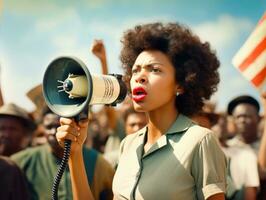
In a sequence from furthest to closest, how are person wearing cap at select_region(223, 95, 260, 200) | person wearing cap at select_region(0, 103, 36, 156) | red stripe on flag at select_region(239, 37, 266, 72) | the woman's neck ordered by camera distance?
person wearing cap at select_region(0, 103, 36, 156) → red stripe on flag at select_region(239, 37, 266, 72) → person wearing cap at select_region(223, 95, 260, 200) → the woman's neck

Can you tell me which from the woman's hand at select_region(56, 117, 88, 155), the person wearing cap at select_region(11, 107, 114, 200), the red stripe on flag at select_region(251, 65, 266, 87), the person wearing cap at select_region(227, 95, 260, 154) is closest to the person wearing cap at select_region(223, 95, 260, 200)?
the person wearing cap at select_region(227, 95, 260, 154)

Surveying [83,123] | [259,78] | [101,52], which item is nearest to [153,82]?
[83,123]

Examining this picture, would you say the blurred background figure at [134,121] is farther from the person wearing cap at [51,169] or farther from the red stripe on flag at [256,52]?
the red stripe on flag at [256,52]

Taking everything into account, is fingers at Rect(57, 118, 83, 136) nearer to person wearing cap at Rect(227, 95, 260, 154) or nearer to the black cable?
the black cable

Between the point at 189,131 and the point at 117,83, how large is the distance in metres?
0.39

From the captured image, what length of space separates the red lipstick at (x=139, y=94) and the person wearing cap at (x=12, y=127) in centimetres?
301

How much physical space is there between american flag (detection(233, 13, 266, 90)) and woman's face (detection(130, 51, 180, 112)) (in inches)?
70.5

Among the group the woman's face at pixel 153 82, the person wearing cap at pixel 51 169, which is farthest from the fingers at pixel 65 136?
the person wearing cap at pixel 51 169

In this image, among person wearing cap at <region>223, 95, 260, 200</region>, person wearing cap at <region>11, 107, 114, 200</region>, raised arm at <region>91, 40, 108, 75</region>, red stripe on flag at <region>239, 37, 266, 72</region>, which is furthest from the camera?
raised arm at <region>91, 40, 108, 75</region>

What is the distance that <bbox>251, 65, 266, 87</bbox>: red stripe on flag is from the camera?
4309 millimetres

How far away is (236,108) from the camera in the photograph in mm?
5707

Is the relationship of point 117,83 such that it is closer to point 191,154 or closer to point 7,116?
point 191,154

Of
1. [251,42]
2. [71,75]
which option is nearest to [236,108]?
[251,42]

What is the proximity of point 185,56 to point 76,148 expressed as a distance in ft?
2.25
